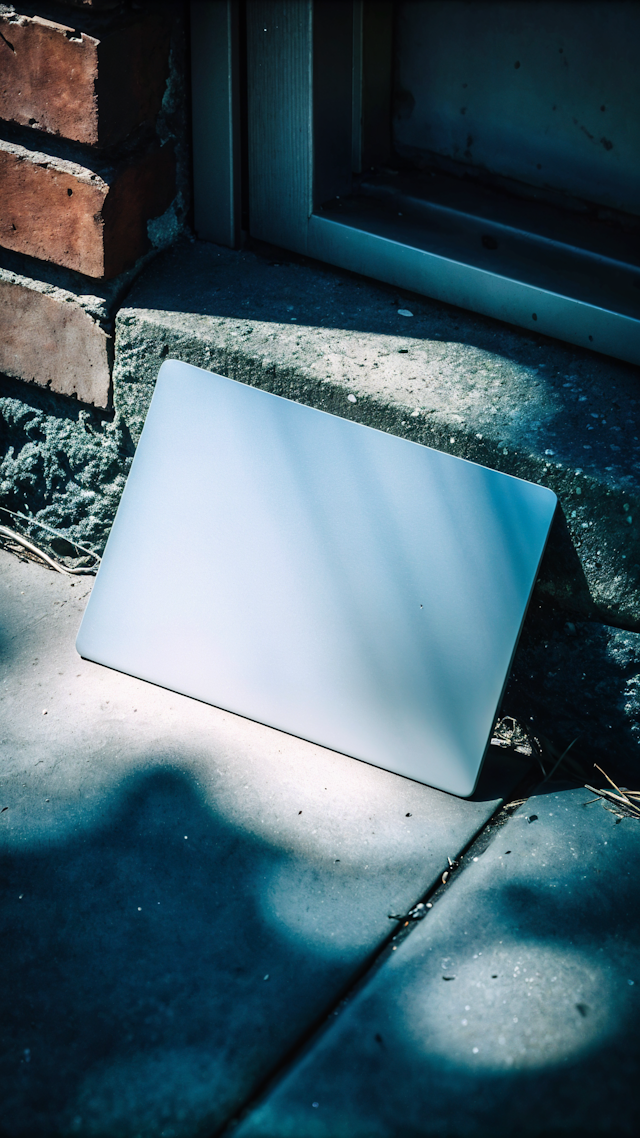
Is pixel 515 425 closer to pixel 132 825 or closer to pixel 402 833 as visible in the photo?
pixel 402 833

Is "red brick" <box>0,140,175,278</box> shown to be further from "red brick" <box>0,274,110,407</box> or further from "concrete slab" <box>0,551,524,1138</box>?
"concrete slab" <box>0,551,524,1138</box>

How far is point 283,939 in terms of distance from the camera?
1.08 meters

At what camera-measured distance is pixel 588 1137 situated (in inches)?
35.1

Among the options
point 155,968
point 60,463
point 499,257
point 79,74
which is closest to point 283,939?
point 155,968

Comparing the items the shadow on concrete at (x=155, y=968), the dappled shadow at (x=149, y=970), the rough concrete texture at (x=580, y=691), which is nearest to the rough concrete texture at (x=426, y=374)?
the rough concrete texture at (x=580, y=691)

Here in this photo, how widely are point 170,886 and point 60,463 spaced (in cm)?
81

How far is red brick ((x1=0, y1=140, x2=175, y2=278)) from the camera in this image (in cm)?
139

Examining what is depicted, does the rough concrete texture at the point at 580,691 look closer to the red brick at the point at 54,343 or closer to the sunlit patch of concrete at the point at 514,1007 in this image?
the sunlit patch of concrete at the point at 514,1007

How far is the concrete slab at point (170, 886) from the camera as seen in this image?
96 centimetres

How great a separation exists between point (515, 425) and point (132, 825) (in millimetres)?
749

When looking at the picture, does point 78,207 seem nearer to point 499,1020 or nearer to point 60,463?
point 60,463

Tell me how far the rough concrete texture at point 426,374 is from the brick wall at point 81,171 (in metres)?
0.07

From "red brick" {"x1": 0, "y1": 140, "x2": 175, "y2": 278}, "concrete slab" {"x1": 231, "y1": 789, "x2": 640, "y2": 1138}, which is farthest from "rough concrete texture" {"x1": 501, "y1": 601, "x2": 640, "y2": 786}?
"red brick" {"x1": 0, "y1": 140, "x2": 175, "y2": 278}

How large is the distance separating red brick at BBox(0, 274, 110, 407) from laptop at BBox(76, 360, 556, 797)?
0.63ft
